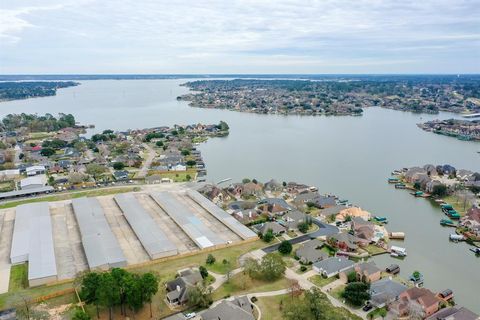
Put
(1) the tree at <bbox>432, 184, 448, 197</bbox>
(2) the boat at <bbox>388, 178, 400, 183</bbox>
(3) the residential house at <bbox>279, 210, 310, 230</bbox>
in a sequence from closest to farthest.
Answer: (3) the residential house at <bbox>279, 210, 310, 230</bbox> → (1) the tree at <bbox>432, 184, 448, 197</bbox> → (2) the boat at <bbox>388, 178, 400, 183</bbox>

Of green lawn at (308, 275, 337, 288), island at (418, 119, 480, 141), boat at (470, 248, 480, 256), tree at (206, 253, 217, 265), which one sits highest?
island at (418, 119, 480, 141)

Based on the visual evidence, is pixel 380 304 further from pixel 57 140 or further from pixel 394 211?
pixel 57 140

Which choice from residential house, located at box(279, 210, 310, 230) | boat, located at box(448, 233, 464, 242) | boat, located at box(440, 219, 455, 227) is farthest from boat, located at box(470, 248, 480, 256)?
residential house, located at box(279, 210, 310, 230)

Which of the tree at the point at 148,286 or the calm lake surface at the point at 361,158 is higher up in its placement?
the tree at the point at 148,286

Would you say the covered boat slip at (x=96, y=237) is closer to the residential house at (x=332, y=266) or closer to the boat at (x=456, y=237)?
the residential house at (x=332, y=266)

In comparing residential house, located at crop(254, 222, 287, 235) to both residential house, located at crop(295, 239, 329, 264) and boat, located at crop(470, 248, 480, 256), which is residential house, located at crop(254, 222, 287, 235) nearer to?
residential house, located at crop(295, 239, 329, 264)

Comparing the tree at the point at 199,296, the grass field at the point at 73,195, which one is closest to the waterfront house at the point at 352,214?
the tree at the point at 199,296

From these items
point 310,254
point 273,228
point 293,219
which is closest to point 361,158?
point 293,219
